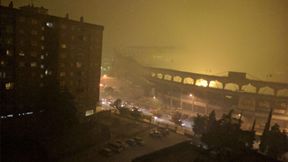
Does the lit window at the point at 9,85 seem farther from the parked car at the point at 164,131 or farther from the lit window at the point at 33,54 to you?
the parked car at the point at 164,131

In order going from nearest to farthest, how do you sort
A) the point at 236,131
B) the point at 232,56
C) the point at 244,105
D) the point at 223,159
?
the point at 223,159, the point at 236,131, the point at 244,105, the point at 232,56

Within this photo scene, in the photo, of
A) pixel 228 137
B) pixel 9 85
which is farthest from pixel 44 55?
pixel 228 137

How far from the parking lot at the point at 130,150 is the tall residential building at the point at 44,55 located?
1238cm

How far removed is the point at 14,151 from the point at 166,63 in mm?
136494

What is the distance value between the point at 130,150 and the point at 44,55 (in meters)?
20.0

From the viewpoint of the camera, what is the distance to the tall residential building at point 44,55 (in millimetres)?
35000

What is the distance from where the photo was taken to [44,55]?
40.0 m

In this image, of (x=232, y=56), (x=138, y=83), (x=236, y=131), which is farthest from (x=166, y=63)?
(x=236, y=131)

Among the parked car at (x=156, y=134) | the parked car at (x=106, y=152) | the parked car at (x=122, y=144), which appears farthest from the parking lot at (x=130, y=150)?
the parked car at (x=122, y=144)

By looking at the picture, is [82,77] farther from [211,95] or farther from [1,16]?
[211,95]

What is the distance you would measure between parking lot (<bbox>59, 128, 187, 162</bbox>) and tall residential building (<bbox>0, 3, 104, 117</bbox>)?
12.4 m

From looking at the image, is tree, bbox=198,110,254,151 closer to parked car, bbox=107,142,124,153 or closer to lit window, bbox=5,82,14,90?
parked car, bbox=107,142,124,153

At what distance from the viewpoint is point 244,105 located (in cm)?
6656

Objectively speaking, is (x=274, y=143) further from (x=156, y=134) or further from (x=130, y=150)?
(x=130, y=150)
